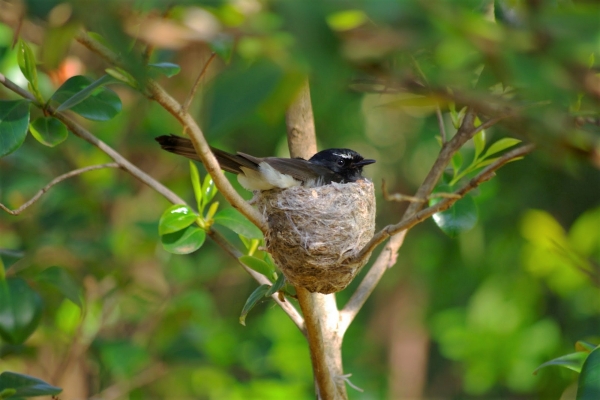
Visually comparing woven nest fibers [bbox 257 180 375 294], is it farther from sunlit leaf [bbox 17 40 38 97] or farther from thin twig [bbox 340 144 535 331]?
sunlit leaf [bbox 17 40 38 97]

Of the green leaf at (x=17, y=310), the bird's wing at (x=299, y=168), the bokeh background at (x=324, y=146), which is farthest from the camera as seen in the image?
the bird's wing at (x=299, y=168)

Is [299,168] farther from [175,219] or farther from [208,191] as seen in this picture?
[175,219]

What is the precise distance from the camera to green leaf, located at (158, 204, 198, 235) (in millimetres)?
2367

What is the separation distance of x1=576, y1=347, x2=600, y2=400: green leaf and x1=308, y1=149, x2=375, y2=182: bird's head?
2.07 meters

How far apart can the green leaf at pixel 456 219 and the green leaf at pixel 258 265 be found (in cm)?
69

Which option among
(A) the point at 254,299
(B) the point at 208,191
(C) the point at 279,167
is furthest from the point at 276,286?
(C) the point at 279,167

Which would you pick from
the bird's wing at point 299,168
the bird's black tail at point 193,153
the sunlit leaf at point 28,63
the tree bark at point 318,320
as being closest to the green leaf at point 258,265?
the tree bark at point 318,320

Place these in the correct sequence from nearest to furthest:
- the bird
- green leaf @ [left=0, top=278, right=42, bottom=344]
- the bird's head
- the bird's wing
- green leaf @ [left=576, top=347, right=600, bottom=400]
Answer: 1. green leaf @ [left=576, top=347, right=600, bottom=400]
2. green leaf @ [left=0, top=278, right=42, bottom=344]
3. the bird
4. the bird's wing
5. the bird's head

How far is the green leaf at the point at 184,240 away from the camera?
2.41 meters

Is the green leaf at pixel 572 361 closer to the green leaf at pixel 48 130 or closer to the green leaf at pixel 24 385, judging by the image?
the green leaf at pixel 24 385

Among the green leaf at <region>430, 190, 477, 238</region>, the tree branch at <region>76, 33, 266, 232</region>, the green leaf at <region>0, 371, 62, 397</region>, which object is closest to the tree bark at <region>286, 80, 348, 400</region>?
the tree branch at <region>76, 33, 266, 232</region>

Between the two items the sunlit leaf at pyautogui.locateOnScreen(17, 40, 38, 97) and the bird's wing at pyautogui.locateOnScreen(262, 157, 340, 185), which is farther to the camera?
the bird's wing at pyautogui.locateOnScreen(262, 157, 340, 185)

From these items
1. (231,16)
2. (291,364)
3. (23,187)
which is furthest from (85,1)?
(291,364)

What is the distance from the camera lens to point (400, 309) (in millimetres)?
7902
